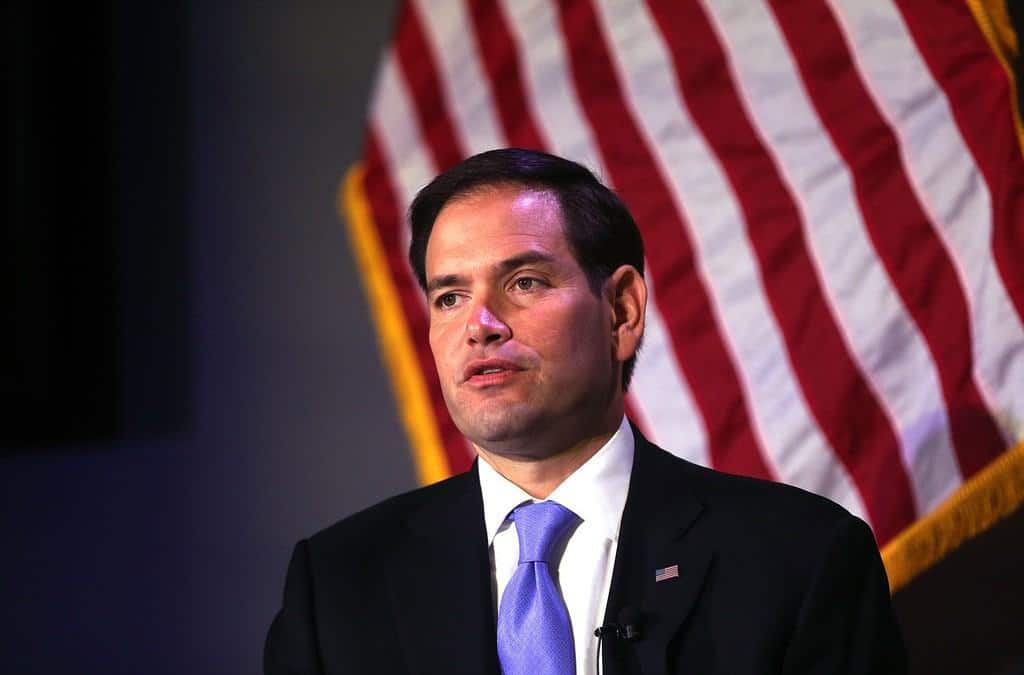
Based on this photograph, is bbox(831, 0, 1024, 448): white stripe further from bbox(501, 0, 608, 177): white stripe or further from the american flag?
bbox(501, 0, 608, 177): white stripe

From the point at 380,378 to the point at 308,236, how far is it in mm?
398

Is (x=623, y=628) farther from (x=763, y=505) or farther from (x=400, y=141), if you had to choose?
(x=400, y=141)

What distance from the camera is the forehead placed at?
124 cm

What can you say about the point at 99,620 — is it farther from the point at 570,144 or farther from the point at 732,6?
the point at 732,6

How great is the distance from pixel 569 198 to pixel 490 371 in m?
0.25

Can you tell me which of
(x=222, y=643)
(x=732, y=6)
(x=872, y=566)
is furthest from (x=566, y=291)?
(x=222, y=643)

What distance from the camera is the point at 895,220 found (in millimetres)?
1884

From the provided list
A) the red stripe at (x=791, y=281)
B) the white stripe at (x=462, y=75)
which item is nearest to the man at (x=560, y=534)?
the red stripe at (x=791, y=281)

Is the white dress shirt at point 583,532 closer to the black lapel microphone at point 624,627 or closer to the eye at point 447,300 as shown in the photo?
the black lapel microphone at point 624,627

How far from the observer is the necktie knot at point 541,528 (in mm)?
1221

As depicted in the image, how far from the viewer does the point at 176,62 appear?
8.70ft

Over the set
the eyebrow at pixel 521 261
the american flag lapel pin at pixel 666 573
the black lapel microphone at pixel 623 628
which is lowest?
the black lapel microphone at pixel 623 628

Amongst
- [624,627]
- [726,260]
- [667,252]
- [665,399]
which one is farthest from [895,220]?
[624,627]

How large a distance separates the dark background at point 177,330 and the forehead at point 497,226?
1.43 metres
